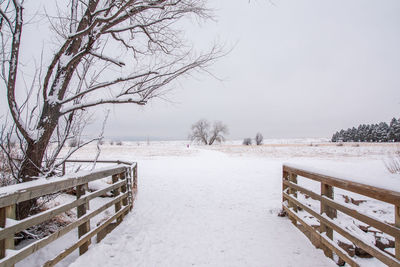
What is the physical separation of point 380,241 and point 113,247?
483cm

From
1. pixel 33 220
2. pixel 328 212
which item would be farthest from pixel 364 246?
pixel 33 220

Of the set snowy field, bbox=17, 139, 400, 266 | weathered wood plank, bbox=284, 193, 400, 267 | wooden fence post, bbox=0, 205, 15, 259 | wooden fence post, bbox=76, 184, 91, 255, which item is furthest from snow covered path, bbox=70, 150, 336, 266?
wooden fence post, bbox=0, 205, 15, 259

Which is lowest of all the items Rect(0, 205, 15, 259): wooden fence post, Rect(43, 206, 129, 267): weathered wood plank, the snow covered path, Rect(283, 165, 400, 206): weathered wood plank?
the snow covered path

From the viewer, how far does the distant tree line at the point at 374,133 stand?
68.1 metres

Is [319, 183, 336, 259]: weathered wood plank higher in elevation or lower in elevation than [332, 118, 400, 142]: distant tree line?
lower

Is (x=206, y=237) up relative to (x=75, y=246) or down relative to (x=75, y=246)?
down

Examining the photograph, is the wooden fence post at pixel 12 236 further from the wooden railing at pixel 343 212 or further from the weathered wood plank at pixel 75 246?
the wooden railing at pixel 343 212

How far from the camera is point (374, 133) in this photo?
7612 centimetres

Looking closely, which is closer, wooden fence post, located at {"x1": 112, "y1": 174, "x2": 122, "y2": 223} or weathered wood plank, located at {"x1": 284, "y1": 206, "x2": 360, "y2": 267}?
weathered wood plank, located at {"x1": 284, "y1": 206, "x2": 360, "y2": 267}

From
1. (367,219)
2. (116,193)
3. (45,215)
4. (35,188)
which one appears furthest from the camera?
(116,193)

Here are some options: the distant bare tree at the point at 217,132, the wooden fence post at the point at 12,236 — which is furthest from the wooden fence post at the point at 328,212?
the distant bare tree at the point at 217,132

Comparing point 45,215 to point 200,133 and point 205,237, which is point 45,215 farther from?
point 200,133

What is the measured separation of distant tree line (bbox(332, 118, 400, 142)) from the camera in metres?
68.1

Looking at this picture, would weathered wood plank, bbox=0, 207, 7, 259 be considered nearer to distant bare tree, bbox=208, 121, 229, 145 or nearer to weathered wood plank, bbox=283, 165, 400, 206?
weathered wood plank, bbox=283, 165, 400, 206
